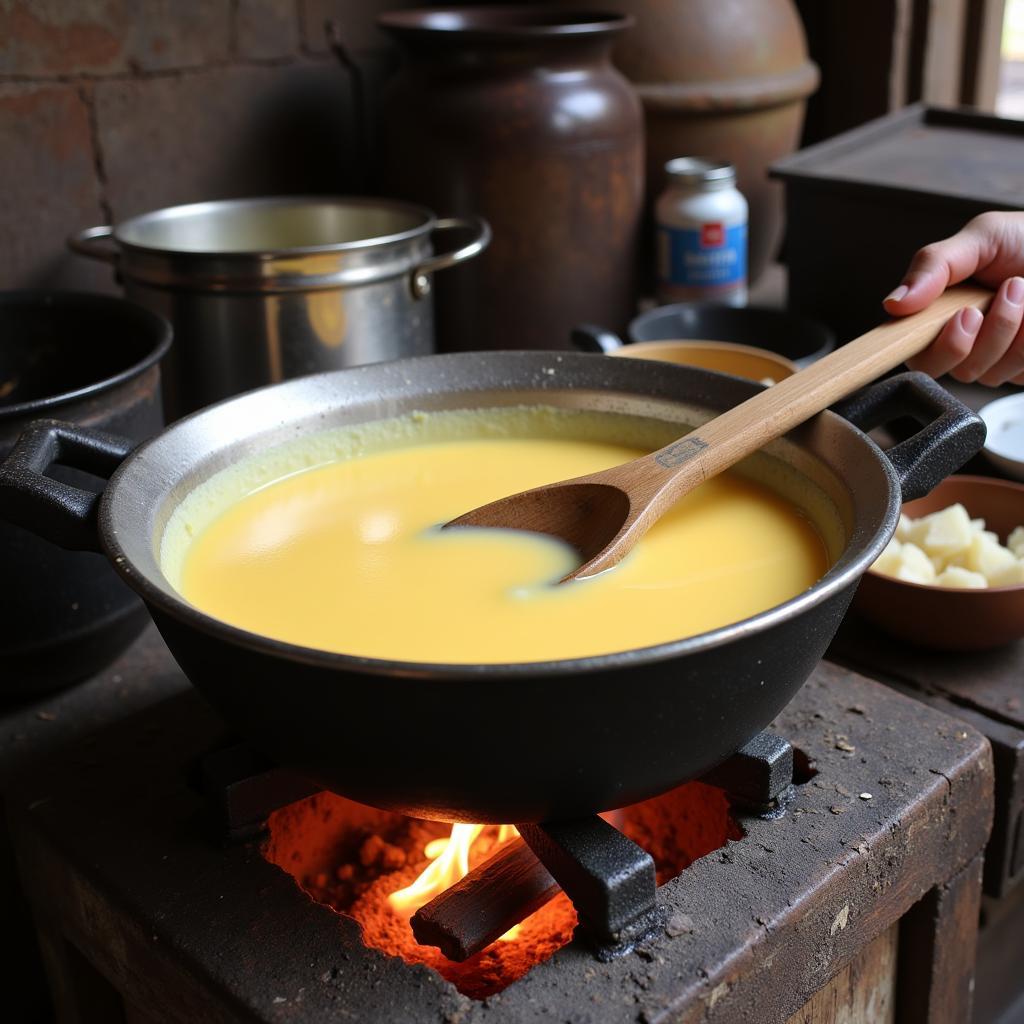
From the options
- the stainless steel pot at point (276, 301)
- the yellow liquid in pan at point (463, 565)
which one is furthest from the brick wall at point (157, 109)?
the yellow liquid in pan at point (463, 565)

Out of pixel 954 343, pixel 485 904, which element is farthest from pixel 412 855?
pixel 954 343

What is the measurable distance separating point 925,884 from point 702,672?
0.49m

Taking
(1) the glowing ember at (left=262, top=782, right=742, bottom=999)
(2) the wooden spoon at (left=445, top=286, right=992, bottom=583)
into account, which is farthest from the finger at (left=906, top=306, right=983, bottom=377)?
(1) the glowing ember at (left=262, top=782, right=742, bottom=999)

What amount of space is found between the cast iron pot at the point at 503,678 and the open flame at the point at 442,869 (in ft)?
0.86

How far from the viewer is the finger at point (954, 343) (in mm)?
1141

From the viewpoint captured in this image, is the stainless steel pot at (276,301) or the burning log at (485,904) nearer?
the burning log at (485,904)

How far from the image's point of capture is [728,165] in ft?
6.70

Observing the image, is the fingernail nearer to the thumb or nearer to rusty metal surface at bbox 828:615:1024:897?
the thumb

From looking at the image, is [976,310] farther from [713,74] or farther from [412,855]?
[713,74]

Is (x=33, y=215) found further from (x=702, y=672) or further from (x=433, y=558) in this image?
(x=702, y=672)

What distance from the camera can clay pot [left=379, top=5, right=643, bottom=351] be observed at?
6.02 ft

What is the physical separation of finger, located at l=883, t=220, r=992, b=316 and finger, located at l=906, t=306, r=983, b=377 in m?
0.04

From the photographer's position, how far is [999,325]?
1172 mm

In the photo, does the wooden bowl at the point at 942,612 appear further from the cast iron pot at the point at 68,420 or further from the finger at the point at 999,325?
the cast iron pot at the point at 68,420
